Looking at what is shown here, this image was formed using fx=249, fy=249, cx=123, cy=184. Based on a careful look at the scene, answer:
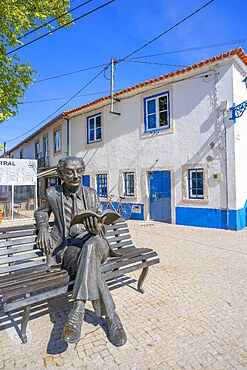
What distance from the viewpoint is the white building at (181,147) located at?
25.7 feet

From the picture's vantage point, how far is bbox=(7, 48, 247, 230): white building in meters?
7.84

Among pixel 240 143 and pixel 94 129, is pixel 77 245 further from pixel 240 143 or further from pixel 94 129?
pixel 94 129

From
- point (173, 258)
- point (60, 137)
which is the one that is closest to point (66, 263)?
point (173, 258)

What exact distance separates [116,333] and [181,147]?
24.8ft

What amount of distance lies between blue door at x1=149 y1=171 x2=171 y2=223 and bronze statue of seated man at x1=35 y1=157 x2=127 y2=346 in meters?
6.69

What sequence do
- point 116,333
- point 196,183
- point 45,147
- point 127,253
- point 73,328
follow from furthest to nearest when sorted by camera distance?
point 45,147, point 196,183, point 127,253, point 116,333, point 73,328

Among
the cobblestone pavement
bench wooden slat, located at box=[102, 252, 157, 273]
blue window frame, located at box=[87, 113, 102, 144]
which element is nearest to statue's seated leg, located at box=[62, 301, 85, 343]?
the cobblestone pavement

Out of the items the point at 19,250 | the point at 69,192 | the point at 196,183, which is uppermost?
the point at 196,183

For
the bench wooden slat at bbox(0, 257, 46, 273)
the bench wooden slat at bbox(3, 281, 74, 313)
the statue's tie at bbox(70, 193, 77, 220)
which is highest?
the statue's tie at bbox(70, 193, 77, 220)

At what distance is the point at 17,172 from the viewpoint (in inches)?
440

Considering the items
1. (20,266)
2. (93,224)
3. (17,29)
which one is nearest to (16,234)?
(20,266)

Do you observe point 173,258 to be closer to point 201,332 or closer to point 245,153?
point 201,332

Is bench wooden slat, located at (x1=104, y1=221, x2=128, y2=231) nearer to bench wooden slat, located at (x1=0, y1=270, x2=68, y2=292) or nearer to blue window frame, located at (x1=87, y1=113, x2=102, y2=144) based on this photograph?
bench wooden slat, located at (x1=0, y1=270, x2=68, y2=292)

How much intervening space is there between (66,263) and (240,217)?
6.83 metres
